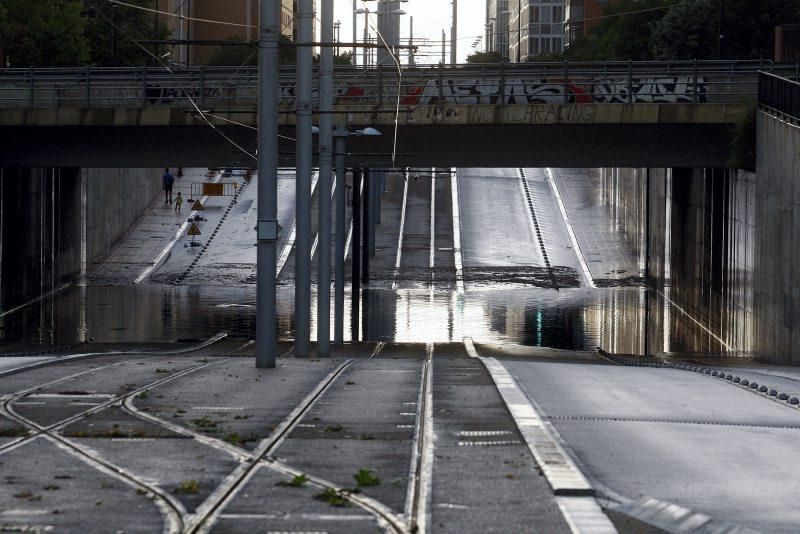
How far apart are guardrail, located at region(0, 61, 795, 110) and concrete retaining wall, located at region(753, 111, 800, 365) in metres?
3.64

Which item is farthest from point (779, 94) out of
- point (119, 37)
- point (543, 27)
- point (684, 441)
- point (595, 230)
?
point (543, 27)

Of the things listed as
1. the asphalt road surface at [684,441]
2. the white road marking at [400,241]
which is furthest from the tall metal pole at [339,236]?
the asphalt road surface at [684,441]

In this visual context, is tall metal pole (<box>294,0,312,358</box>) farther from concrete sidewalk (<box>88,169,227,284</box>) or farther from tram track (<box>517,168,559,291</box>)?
concrete sidewalk (<box>88,169,227,284</box>)

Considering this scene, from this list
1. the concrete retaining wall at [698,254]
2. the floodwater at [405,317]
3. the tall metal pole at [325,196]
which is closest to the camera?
the tall metal pole at [325,196]

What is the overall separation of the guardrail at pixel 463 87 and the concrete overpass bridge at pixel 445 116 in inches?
1.8

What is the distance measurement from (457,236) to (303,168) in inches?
1494

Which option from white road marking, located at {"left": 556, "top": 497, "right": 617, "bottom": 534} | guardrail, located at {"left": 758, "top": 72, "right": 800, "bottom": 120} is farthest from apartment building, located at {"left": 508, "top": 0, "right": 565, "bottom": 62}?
white road marking, located at {"left": 556, "top": 497, "right": 617, "bottom": 534}

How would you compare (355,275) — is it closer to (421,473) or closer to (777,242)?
(777,242)

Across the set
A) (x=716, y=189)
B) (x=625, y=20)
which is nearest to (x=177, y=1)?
(x=625, y=20)

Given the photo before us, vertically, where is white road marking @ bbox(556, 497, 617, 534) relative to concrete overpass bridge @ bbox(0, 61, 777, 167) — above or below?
below

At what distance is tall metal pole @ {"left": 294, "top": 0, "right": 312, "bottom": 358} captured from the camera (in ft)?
76.4

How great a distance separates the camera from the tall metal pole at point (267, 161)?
17.9 metres

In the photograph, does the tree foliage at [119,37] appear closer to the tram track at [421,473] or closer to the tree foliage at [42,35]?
the tree foliage at [42,35]

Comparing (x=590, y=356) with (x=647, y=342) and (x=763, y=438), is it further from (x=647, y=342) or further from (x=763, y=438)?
(x=763, y=438)
